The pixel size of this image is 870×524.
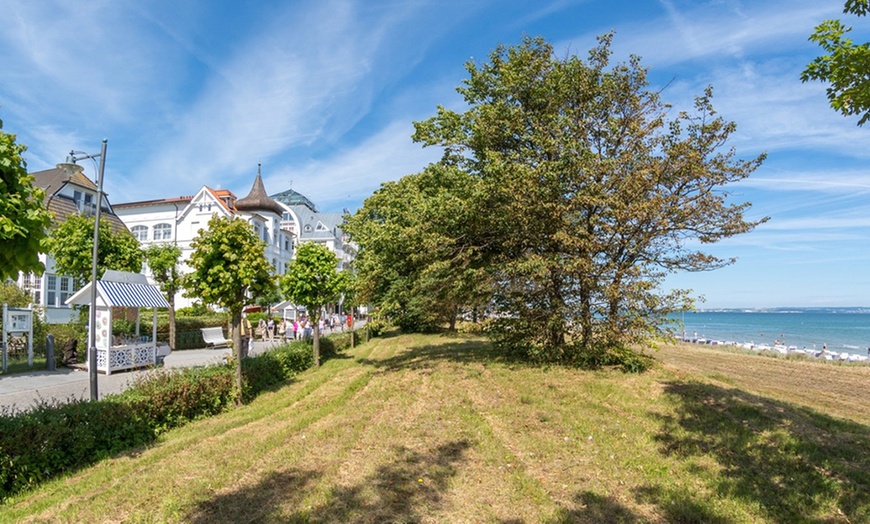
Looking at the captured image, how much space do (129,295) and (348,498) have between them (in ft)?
51.7

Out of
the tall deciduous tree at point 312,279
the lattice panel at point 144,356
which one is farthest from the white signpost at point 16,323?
the tall deciduous tree at point 312,279

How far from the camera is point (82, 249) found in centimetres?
1977

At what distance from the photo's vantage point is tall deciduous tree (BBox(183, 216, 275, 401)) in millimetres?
11055

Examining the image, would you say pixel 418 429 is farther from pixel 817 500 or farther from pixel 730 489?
pixel 817 500

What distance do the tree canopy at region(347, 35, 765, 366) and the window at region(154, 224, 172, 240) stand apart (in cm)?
4226

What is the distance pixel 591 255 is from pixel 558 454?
692 cm

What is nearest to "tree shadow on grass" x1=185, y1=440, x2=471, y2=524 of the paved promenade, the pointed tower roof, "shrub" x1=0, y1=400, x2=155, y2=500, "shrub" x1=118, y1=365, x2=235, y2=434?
"shrub" x1=0, y1=400, x2=155, y2=500

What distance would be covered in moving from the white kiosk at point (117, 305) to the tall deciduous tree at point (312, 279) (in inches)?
196

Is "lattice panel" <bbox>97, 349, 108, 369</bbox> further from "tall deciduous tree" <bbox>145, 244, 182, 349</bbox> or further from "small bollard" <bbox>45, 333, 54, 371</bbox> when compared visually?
"tall deciduous tree" <bbox>145, 244, 182, 349</bbox>

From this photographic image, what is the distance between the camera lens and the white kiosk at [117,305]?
53.3 feet

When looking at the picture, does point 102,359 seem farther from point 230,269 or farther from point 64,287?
point 64,287

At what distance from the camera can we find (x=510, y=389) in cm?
1078

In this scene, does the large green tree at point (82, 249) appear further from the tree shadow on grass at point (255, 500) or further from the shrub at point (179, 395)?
the tree shadow on grass at point (255, 500)

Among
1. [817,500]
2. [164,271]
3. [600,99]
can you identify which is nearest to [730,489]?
[817,500]
